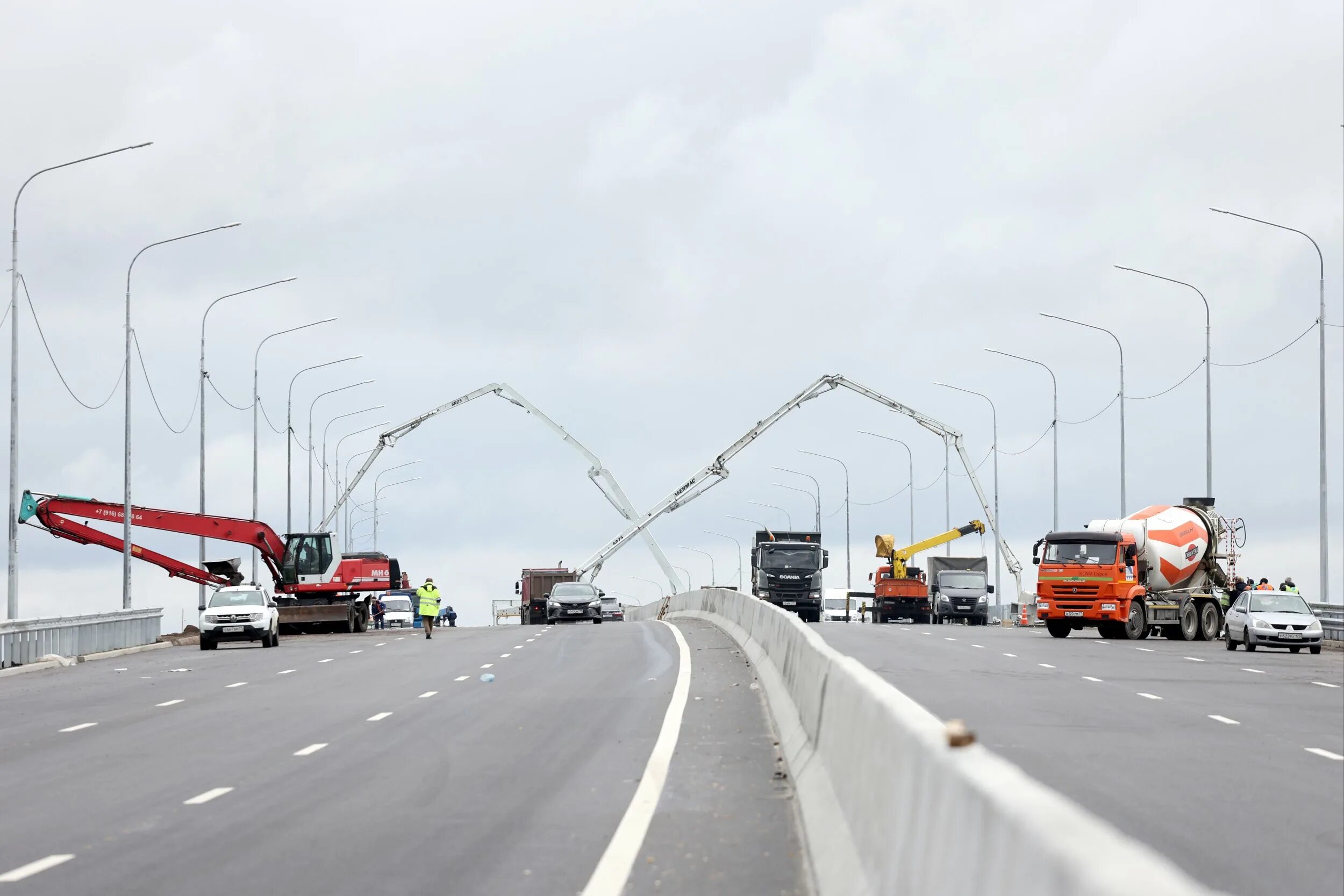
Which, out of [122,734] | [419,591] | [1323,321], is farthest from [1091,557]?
[122,734]

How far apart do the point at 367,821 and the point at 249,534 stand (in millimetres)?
45938

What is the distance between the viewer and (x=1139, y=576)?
48.8 meters

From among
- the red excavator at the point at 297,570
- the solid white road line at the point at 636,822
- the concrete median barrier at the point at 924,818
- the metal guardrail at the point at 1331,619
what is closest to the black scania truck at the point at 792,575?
the red excavator at the point at 297,570

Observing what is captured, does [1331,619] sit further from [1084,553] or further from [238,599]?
[238,599]

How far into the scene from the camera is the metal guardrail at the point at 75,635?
116 ft

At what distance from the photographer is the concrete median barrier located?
13.3 ft

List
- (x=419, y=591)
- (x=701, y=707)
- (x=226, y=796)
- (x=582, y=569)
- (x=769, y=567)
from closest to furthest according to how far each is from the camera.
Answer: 1. (x=226, y=796)
2. (x=701, y=707)
3. (x=419, y=591)
4. (x=769, y=567)
5. (x=582, y=569)

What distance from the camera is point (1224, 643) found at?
158 feet

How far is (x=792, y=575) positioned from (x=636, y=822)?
60.6m

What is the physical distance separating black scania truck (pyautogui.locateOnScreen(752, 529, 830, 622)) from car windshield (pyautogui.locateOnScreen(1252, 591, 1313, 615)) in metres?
31.5

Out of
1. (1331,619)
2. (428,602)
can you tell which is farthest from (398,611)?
(1331,619)

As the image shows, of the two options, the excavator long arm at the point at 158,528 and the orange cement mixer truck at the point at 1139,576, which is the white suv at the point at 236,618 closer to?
the excavator long arm at the point at 158,528

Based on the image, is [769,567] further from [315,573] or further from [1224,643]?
[1224,643]

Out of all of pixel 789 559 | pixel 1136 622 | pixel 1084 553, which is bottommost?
pixel 1136 622
